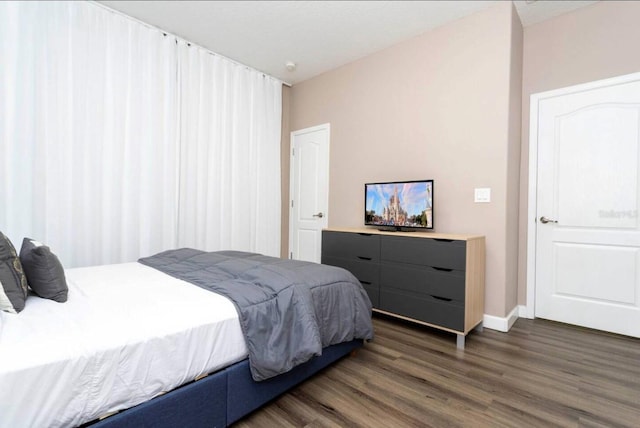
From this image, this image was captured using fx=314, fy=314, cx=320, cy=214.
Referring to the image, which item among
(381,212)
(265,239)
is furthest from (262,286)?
(265,239)

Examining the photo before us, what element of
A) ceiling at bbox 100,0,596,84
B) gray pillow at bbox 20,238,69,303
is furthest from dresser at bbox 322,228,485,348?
gray pillow at bbox 20,238,69,303

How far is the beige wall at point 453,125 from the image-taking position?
8.80 feet

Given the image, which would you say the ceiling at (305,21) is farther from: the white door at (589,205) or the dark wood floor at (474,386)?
the dark wood floor at (474,386)

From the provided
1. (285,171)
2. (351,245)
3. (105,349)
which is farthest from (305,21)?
(105,349)

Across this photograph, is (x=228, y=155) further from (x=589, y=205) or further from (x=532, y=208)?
(x=589, y=205)

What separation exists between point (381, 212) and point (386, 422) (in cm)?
202

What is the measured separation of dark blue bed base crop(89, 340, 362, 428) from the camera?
114cm

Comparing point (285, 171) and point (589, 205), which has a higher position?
point (285, 171)

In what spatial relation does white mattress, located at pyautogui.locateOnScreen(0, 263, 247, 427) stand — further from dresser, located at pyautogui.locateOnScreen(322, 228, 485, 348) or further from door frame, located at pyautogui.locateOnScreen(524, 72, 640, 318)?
door frame, located at pyautogui.locateOnScreen(524, 72, 640, 318)

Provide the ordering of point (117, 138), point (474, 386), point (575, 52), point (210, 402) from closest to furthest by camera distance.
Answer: point (210, 402) < point (474, 386) < point (575, 52) < point (117, 138)

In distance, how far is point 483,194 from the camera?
9.04 feet

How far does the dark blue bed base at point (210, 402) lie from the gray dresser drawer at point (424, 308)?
4.10 ft

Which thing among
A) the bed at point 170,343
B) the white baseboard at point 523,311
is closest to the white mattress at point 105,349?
the bed at point 170,343

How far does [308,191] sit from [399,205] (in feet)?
5.08
